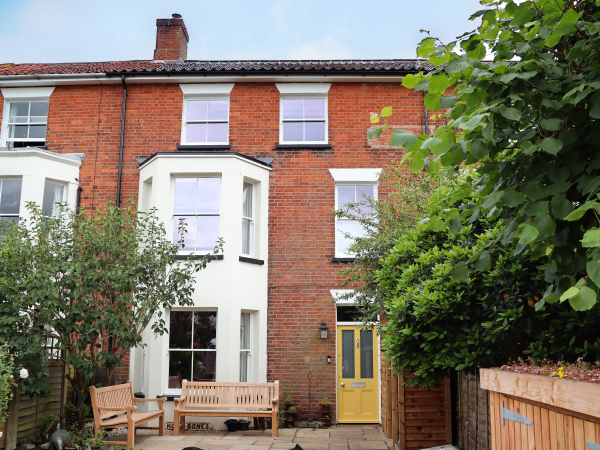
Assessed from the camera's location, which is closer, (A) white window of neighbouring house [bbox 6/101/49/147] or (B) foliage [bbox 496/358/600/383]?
(B) foliage [bbox 496/358/600/383]

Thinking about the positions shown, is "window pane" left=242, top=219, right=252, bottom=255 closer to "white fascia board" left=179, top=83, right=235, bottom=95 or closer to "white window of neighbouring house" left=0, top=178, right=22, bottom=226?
"white fascia board" left=179, top=83, right=235, bottom=95

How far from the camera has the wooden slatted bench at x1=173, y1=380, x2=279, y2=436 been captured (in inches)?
412

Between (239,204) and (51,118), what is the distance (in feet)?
18.2

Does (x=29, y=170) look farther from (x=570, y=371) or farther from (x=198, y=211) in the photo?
(x=570, y=371)

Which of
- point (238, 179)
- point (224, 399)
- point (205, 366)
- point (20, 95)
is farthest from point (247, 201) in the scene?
point (20, 95)

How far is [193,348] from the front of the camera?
38.6 feet

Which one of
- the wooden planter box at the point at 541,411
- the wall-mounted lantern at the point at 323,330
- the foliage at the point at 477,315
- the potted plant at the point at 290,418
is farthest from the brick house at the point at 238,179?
the wooden planter box at the point at 541,411

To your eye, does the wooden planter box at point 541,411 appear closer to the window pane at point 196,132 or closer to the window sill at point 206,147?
the window sill at point 206,147

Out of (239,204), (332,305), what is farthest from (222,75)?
(332,305)

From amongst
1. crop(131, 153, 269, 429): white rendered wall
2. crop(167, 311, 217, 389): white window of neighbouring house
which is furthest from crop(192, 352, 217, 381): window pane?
crop(131, 153, 269, 429): white rendered wall

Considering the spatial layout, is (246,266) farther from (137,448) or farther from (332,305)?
(137,448)

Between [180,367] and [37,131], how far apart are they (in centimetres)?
711

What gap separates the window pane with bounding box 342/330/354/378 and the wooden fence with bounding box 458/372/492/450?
617 cm

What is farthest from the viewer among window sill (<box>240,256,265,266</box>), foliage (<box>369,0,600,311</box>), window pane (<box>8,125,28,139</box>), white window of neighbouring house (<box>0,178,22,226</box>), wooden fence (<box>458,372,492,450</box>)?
window pane (<box>8,125,28,139</box>)
